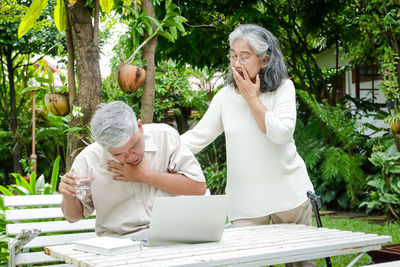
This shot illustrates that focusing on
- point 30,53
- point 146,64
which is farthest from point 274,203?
point 30,53

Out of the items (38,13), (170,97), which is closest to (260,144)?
(38,13)

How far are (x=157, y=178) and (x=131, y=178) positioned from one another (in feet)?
0.35

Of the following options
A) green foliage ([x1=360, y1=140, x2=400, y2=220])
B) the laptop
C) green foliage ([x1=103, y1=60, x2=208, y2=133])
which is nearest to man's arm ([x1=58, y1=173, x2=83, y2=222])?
the laptop

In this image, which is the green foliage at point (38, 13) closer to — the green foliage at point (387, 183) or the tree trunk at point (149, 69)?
the tree trunk at point (149, 69)

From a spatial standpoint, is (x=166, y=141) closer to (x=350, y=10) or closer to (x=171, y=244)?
(x=171, y=244)

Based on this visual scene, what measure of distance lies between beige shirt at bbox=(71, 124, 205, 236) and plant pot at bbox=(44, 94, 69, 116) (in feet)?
5.28

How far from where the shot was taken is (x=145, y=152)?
89.8 inches

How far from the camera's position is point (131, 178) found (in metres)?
2.12

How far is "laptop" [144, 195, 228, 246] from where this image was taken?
5.92ft

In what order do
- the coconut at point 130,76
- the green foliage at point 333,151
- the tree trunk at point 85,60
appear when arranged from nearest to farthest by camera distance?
the tree trunk at point 85,60 < the coconut at point 130,76 < the green foliage at point 333,151

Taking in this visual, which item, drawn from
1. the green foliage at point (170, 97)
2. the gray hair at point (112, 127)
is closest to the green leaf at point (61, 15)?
the gray hair at point (112, 127)

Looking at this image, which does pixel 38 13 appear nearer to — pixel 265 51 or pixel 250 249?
pixel 265 51

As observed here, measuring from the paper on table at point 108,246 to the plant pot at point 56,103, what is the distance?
203cm

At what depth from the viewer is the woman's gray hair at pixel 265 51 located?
238 centimetres
